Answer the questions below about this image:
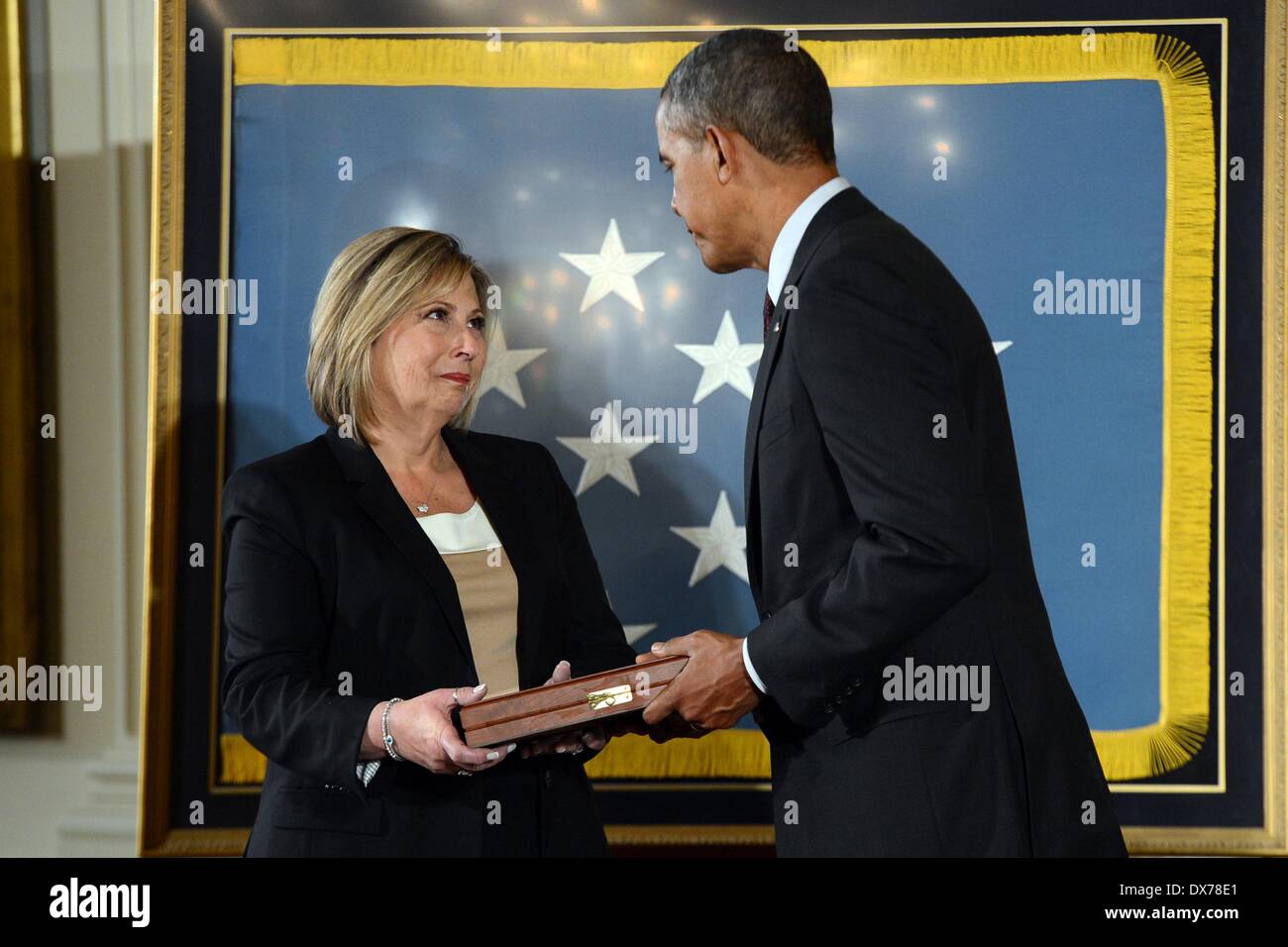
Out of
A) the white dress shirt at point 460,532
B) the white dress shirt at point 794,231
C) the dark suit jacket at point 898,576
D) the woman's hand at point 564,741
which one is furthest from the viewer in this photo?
the white dress shirt at point 460,532

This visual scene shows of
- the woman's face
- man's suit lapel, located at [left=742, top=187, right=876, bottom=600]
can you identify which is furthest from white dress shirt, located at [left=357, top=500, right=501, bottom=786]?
man's suit lapel, located at [left=742, top=187, right=876, bottom=600]

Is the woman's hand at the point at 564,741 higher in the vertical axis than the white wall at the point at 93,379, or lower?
lower

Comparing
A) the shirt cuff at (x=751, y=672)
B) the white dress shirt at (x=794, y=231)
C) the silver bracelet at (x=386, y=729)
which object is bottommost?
the silver bracelet at (x=386, y=729)

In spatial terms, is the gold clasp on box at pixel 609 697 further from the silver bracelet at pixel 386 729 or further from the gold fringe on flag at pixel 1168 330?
the gold fringe on flag at pixel 1168 330

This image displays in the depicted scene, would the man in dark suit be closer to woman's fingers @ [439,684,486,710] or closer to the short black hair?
the short black hair

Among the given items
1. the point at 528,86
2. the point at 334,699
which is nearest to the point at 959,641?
the point at 334,699

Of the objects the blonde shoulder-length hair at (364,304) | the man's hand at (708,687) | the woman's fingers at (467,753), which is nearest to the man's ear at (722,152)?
the blonde shoulder-length hair at (364,304)

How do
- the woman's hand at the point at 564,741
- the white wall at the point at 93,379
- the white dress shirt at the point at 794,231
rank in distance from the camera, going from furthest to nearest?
1. the white wall at the point at 93,379
2. the woman's hand at the point at 564,741
3. the white dress shirt at the point at 794,231

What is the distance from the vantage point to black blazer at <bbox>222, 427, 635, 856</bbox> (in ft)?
6.19

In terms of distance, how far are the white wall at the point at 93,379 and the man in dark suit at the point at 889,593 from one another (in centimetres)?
163

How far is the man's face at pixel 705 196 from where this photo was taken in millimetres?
1855

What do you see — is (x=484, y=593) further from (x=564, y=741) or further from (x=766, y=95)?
(x=766, y=95)

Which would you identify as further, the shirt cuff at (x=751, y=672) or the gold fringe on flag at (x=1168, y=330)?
the gold fringe on flag at (x=1168, y=330)

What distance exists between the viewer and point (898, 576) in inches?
60.8
